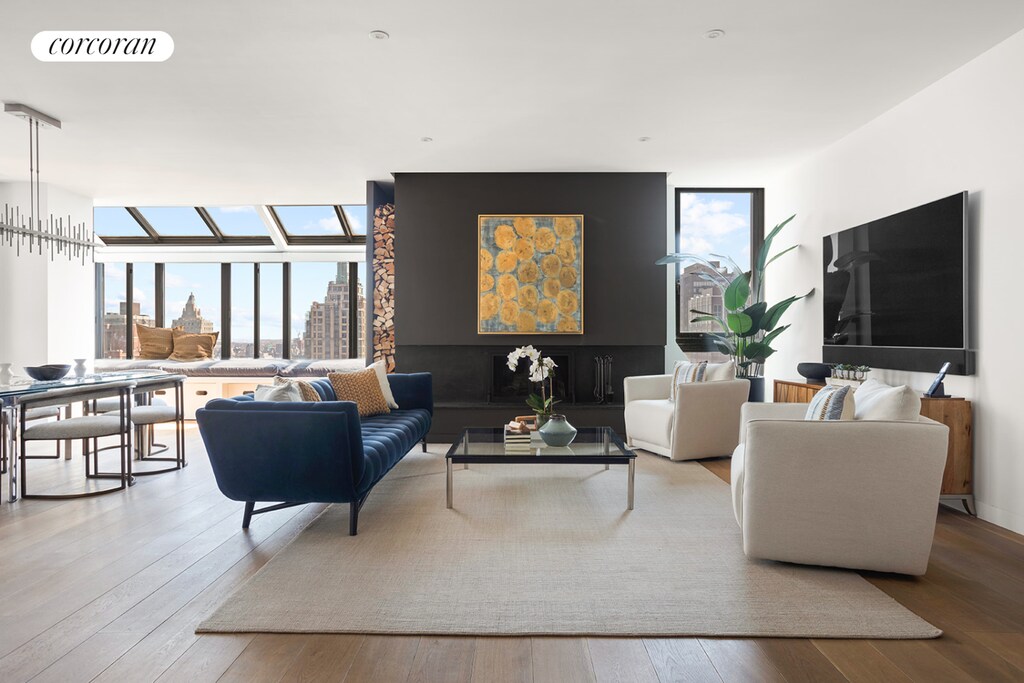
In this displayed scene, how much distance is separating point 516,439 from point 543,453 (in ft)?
0.85

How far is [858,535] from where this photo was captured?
2.78 meters

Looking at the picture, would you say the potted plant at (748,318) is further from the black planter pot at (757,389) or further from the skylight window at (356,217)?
the skylight window at (356,217)

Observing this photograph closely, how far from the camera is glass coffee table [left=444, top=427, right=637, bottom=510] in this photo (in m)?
3.78

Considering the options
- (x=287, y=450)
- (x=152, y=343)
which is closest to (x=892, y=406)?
(x=287, y=450)

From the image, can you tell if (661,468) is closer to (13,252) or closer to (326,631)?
(326,631)

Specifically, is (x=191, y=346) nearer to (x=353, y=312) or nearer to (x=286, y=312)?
(x=286, y=312)

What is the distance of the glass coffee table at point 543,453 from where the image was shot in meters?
3.78

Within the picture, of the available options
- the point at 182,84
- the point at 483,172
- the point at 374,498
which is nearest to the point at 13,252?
the point at 182,84

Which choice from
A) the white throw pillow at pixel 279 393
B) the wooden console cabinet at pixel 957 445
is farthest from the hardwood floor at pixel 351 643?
the white throw pillow at pixel 279 393

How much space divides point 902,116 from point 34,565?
5619 mm

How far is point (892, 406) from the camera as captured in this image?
2.92m

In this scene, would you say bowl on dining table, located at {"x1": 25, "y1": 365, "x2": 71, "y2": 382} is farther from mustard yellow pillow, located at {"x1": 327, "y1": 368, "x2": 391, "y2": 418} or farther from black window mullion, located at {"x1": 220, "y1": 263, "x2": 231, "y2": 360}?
black window mullion, located at {"x1": 220, "y1": 263, "x2": 231, "y2": 360}

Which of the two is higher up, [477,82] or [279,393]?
[477,82]

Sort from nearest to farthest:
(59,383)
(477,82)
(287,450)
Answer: (287,450) < (477,82) < (59,383)
